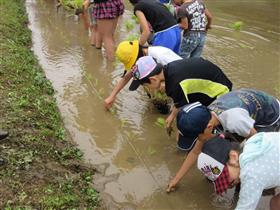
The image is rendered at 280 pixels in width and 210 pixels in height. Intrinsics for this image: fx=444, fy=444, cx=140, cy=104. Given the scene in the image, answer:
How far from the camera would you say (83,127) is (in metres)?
4.74

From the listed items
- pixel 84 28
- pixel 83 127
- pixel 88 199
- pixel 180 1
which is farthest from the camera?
pixel 84 28

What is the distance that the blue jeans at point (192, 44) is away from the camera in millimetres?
5568

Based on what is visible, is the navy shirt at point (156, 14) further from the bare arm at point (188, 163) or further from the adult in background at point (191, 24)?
the bare arm at point (188, 163)

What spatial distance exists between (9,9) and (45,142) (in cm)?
567

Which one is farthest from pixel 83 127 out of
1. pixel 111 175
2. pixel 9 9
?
pixel 9 9

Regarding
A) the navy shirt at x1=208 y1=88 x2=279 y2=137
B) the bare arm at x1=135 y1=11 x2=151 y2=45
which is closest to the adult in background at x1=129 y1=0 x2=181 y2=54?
the bare arm at x1=135 y1=11 x2=151 y2=45

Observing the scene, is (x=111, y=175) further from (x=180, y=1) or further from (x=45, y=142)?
(x=180, y=1)

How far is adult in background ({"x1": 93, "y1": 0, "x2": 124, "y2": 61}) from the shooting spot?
6.40 metres

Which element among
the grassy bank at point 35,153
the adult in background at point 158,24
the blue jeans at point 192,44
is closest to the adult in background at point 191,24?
the blue jeans at point 192,44

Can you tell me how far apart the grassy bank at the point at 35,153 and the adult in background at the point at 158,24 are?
4.57ft

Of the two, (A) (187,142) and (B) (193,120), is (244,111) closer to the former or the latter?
(B) (193,120)

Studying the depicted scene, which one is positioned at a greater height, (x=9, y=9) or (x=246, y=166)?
(x=246, y=166)

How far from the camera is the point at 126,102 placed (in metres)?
5.39

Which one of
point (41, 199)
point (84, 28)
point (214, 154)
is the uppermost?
point (214, 154)
